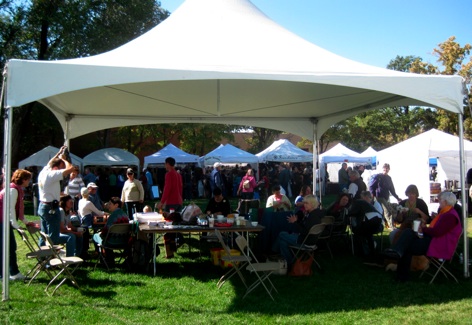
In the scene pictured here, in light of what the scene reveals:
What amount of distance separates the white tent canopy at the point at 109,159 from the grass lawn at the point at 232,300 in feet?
41.5

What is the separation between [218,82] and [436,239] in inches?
148

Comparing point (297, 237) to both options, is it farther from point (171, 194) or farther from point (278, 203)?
point (171, 194)

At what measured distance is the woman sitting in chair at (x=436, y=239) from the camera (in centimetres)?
514

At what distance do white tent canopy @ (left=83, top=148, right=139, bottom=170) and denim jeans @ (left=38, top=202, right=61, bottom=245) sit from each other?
1293cm

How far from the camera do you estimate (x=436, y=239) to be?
17.1ft

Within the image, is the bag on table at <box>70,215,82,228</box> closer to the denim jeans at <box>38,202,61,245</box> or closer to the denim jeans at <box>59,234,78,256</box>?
the denim jeans at <box>59,234,78,256</box>

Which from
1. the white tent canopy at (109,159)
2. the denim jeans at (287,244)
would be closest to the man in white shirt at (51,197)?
the denim jeans at (287,244)

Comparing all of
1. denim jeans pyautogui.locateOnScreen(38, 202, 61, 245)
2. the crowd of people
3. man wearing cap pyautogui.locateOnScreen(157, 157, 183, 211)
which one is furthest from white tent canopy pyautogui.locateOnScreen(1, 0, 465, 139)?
man wearing cap pyautogui.locateOnScreen(157, 157, 183, 211)

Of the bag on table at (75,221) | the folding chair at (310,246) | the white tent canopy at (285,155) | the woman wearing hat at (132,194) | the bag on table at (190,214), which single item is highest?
the white tent canopy at (285,155)

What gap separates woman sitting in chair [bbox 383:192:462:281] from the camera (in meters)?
5.14

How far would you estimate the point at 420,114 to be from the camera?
35594 millimetres

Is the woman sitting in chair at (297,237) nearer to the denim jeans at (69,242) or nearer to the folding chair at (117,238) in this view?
the folding chair at (117,238)

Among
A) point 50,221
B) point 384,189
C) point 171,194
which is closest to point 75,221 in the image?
point 50,221

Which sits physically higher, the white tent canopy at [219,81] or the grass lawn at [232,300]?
the white tent canopy at [219,81]
